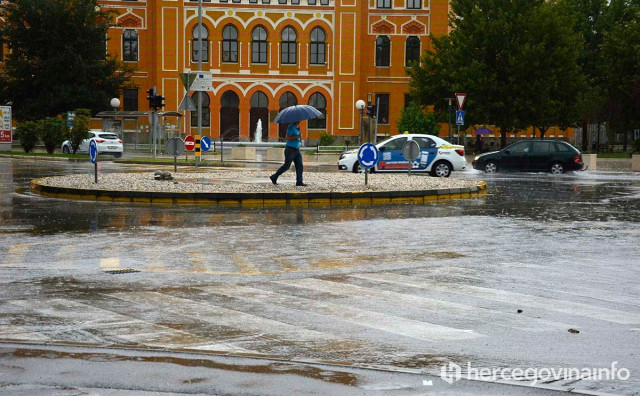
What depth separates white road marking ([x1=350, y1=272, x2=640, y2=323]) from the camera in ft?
26.6

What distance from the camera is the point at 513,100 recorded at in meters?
56.2

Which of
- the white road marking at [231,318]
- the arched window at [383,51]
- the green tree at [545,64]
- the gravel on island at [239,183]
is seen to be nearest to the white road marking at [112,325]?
the white road marking at [231,318]

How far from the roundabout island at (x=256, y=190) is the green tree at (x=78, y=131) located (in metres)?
20.5

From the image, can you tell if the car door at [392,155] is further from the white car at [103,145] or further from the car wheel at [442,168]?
the white car at [103,145]

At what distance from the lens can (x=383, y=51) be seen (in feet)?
254

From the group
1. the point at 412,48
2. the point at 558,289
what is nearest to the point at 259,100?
the point at 412,48

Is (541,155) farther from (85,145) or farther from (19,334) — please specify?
(19,334)

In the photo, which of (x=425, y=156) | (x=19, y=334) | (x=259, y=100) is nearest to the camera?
(x=19, y=334)

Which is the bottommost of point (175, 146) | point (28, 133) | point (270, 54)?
point (175, 146)

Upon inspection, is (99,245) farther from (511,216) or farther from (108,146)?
(108,146)

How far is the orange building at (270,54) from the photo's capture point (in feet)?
244

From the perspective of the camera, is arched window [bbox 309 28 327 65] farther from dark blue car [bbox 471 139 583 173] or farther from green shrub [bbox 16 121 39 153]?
dark blue car [bbox 471 139 583 173]

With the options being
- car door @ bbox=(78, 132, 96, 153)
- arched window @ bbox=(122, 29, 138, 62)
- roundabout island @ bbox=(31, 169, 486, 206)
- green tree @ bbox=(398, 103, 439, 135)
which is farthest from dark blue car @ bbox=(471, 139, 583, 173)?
arched window @ bbox=(122, 29, 138, 62)

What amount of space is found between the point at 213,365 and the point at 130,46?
72.0 m
